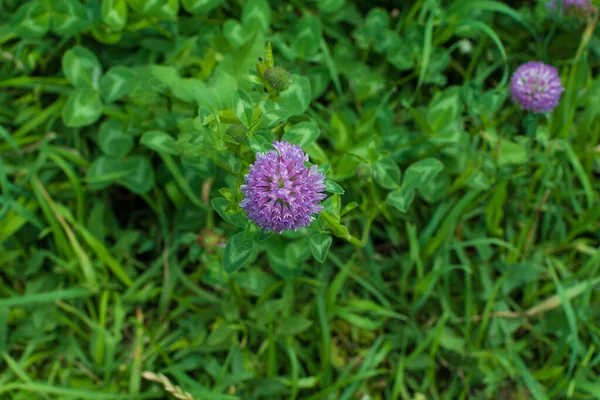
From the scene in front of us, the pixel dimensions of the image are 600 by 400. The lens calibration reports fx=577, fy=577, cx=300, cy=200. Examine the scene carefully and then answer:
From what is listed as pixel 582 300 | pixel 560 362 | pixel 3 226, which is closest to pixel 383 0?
A: pixel 582 300

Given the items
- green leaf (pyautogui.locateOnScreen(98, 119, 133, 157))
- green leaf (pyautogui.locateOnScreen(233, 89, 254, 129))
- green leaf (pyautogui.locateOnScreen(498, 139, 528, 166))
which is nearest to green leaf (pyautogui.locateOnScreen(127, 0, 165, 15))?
green leaf (pyautogui.locateOnScreen(98, 119, 133, 157))

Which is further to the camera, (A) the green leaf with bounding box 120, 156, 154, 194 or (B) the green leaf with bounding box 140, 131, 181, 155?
(A) the green leaf with bounding box 120, 156, 154, 194

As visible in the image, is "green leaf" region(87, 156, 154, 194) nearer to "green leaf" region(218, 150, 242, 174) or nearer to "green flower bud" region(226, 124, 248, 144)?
"green leaf" region(218, 150, 242, 174)

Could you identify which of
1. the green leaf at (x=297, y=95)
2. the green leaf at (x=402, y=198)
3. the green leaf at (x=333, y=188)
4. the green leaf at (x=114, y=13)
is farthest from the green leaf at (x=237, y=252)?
the green leaf at (x=114, y=13)

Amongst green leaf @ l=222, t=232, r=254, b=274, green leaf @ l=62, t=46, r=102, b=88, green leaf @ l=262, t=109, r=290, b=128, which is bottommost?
green leaf @ l=62, t=46, r=102, b=88

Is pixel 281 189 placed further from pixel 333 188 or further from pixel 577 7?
pixel 577 7

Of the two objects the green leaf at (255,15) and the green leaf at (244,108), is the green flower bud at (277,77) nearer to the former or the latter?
the green leaf at (244,108)
